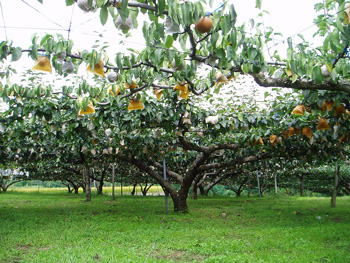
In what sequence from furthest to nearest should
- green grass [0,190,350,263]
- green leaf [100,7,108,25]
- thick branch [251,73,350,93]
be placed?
green grass [0,190,350,263] → thick branch [251,73,350,93] → green leaf [100,7,108,25]

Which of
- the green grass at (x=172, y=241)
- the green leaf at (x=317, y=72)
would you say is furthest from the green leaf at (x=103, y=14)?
the green grass at (x=172, y=241)

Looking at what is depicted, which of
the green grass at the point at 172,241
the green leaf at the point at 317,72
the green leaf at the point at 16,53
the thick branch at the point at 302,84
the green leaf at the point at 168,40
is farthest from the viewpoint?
the green grass at the point at 172,241

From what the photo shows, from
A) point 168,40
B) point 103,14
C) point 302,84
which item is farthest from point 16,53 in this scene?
point 302,84

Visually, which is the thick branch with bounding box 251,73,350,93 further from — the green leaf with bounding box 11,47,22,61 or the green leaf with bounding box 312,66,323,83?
the green leaf with bounding box 11,47,22,61

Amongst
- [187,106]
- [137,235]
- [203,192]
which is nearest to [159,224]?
[137,235]

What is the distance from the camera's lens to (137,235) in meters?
4.75

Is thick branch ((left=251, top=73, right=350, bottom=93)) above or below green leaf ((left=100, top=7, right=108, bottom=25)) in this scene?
below

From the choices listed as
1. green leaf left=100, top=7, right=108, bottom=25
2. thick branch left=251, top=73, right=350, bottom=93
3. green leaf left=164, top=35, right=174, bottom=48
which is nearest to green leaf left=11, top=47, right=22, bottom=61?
green leaf left=100, top=7, right=108, bottom=25

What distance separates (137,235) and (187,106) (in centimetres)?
231

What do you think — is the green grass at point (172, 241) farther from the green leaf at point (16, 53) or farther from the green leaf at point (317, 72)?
the green leaf at point (16, 53)

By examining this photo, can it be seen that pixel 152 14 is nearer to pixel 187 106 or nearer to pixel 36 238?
pixel 187 106

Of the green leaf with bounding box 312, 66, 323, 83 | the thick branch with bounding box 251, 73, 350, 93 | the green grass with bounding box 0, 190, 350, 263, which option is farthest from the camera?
the green grass with bounding box 0, 190, 350, 263

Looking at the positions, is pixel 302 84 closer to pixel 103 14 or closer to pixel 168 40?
pixel 168 40

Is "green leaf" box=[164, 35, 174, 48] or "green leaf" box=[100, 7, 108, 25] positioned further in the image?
"green leaf" box=[164, 35, 174, 48]
